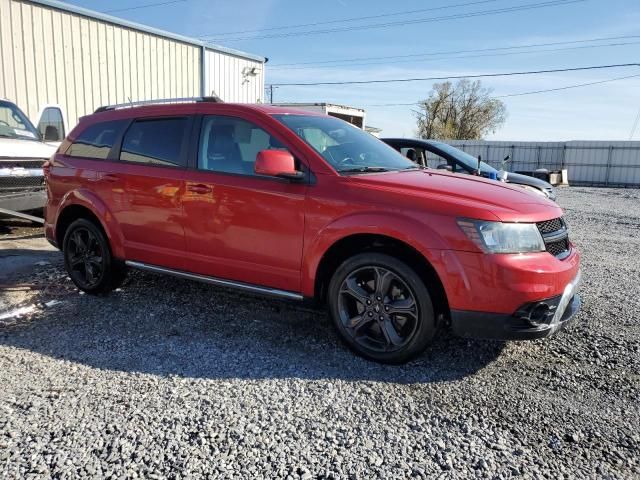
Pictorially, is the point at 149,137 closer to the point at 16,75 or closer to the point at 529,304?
the point at 529,304

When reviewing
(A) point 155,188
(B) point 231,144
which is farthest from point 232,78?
(B) point 231,144

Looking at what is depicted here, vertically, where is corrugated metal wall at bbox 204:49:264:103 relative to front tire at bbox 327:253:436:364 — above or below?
above

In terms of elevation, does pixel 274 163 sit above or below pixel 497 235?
above

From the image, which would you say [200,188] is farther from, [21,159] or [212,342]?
[21,159]

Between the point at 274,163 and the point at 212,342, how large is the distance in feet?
4.85

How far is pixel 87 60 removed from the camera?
1217cm

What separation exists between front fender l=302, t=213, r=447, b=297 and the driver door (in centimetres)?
10

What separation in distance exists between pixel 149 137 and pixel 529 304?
140 inches

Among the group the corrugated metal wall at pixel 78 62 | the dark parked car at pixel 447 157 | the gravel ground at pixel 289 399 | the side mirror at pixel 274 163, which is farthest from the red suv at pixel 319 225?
the corrugated metal wall at pixel 78 62

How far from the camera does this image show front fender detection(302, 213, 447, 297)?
336 cm

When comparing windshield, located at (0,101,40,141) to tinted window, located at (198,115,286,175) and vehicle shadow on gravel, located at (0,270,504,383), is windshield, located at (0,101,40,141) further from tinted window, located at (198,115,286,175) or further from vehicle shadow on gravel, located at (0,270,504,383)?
tinted window, located at (198,115,286,175)

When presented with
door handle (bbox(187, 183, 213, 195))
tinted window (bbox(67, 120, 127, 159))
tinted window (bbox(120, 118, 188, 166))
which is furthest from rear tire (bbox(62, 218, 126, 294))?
door handle (bbox(187, 183, 213, 195))

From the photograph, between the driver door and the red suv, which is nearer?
the red suv

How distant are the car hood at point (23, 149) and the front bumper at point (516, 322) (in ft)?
24.4
